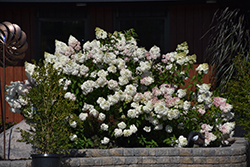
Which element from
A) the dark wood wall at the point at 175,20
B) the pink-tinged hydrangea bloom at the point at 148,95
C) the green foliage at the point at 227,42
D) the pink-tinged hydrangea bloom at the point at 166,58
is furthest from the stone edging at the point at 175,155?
the dark wood wall at the point at 175,20

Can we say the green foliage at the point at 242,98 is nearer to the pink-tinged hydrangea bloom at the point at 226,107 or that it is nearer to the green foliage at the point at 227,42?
the pink-tinged hydrangea bloom at the point at 226,107

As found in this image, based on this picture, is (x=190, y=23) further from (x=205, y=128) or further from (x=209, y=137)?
(x=209, y=137)

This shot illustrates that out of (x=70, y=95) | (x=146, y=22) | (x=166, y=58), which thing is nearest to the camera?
(x=70, y=95)

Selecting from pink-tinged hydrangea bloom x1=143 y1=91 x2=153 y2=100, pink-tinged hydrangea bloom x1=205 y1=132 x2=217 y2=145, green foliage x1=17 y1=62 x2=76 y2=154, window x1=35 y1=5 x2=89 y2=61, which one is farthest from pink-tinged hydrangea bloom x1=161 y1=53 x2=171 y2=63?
window x1=35 y1=5 x2=89 y2=61

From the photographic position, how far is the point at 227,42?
27.1ft

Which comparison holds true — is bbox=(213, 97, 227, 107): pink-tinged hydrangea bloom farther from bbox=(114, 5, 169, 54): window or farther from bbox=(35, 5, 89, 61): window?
bbox=(35, 5, 89, 61): window

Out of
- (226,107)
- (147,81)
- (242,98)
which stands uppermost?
(147,81)

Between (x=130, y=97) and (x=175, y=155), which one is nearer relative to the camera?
(x=175, y=155)

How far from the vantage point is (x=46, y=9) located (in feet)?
29.8

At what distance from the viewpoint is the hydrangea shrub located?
18.3 feet

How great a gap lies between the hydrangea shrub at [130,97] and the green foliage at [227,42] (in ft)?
6.78

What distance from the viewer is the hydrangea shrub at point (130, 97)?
5582mm

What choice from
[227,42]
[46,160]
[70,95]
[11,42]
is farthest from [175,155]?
[227,42]

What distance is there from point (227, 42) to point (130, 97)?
11.3 ft
